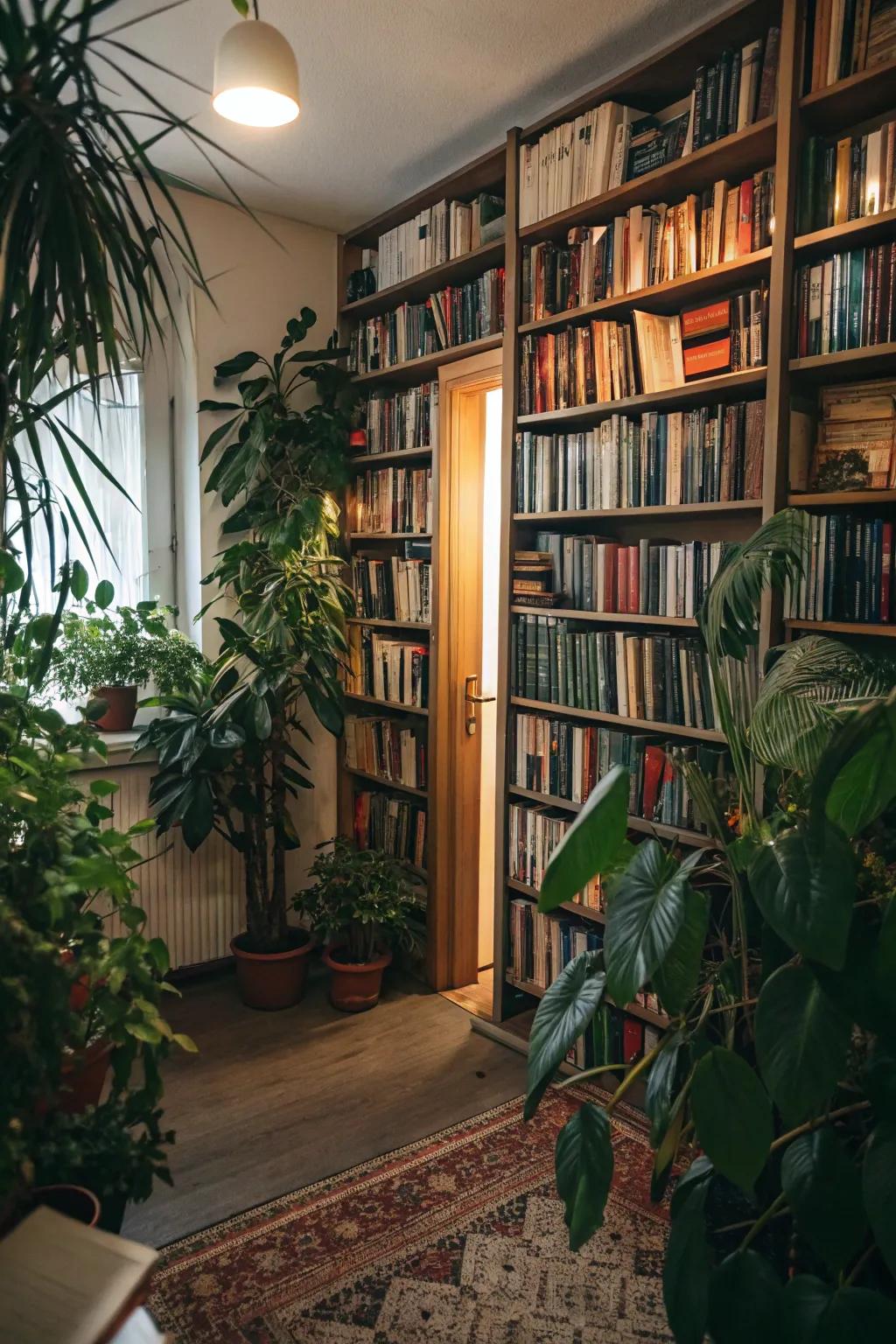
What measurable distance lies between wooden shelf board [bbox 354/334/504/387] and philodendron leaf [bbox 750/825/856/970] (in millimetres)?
2091

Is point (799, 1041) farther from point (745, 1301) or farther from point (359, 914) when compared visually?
point (359, 914)

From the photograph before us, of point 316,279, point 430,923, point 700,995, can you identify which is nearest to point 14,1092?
point 700,995

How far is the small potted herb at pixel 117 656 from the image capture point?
307 centimetres

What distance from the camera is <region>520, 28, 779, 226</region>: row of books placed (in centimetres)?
226

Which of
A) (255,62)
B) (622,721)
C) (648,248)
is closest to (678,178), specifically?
(648,248)

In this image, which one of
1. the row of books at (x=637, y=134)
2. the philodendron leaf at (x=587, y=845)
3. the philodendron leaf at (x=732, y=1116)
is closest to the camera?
the philodendron leaf at (x=732, y=1116)

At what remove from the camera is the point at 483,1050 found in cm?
302

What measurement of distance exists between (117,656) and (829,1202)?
2498 millimetres

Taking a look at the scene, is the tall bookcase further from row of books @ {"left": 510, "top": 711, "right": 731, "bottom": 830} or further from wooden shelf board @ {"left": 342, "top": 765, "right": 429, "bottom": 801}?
wooden shelf board @ {"left": 342, "top": 765, "right": 429, "bottom": 801}

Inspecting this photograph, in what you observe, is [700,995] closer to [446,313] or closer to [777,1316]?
[777,1316]

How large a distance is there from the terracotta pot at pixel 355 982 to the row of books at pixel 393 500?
152cm

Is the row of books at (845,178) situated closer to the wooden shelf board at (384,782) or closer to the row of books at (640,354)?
the row of books at (640,354)

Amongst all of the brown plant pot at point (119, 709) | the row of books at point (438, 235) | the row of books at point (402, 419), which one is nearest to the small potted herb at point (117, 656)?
the brown plant pot at point (119, 709)

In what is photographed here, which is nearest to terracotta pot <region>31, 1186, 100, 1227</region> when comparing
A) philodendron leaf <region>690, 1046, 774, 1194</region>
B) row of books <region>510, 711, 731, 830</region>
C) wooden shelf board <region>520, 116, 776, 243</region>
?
philodendron leaf <region>690, 1046, 774, 1194</region>
